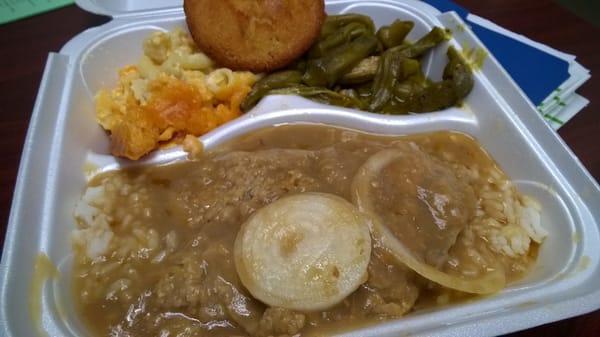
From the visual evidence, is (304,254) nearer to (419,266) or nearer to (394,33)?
(419,266)

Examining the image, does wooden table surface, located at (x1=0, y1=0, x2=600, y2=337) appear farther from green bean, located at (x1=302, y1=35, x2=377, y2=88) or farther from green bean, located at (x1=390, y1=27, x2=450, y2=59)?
green bean, located at (x1=302, y1=35, x2=377, y2=88)

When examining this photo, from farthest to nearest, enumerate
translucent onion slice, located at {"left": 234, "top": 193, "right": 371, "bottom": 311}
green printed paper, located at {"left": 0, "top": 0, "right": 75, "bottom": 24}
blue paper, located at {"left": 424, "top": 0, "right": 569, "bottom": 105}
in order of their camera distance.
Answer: green printed paper, located at {"left": 0, "top": 0, "right": 75, "bottom": 24} → blue paper, located at {"left": 424, "top": 0, "right": 569, "bottom": 105} → translucent onion slice, located at {"left": 234, "top": 193, "right": 371, "bottom": 311}

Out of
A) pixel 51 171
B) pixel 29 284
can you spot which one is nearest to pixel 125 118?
pixel 51 171

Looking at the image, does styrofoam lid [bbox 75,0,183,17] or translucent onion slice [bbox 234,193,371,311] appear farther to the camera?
styrofoam lid [bbox 75,0,183,17]

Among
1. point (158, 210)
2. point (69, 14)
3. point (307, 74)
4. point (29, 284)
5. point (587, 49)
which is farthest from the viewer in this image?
point (69, 14)

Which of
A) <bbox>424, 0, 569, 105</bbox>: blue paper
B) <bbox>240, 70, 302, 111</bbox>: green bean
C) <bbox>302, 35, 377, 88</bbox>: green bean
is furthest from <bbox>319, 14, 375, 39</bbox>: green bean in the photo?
<bbox>424, 0, 569, 105</bbox>: blue paper

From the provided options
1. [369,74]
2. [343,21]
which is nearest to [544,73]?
[369,74]

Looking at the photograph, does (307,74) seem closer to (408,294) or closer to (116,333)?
(408,294)
